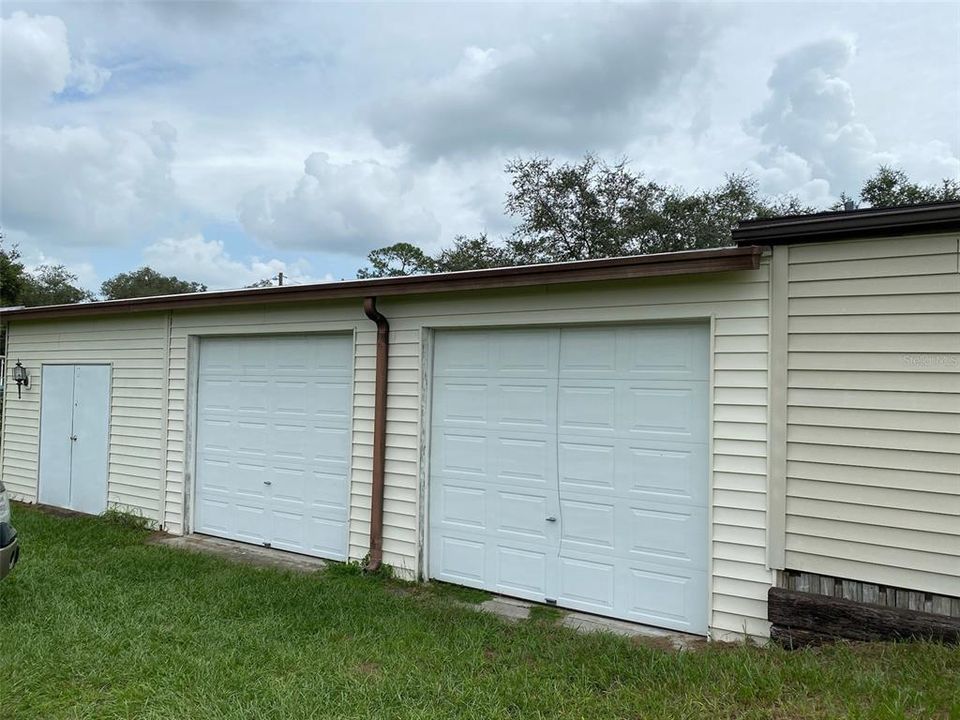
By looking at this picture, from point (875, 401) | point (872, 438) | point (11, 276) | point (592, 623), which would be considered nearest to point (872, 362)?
point (875, 401)

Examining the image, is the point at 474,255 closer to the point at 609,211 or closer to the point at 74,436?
the point at 609,211

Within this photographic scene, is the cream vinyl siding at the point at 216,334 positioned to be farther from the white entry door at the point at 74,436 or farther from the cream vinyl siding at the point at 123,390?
the white entry door at the point at 74,436

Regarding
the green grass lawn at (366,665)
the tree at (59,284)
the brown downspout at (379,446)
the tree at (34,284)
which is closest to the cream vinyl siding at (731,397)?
the green grass lawn at (366,665)

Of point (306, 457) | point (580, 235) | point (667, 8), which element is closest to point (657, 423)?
point (306, 457)

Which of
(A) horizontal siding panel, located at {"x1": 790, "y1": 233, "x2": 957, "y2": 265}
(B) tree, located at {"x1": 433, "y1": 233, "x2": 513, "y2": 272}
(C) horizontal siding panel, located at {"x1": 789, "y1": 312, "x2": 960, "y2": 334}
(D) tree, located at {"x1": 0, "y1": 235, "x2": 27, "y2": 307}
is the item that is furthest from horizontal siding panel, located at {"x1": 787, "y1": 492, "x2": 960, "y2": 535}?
(D) tree, located at {"x1": 0, "y1": 235, "x2": 27, "y2": 307}

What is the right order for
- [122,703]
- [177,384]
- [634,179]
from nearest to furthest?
[122,703], [177,384], [634,179]

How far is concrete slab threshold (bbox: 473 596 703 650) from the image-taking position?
439 centimetres

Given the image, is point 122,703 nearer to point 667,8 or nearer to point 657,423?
point 657,423

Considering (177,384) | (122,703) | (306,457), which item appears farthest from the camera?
(177,384)

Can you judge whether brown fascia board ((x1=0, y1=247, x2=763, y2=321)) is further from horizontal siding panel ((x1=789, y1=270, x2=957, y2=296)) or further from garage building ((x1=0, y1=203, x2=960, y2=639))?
horizontal siding panel ((x1=789, y1=270, x2=957, y2=296))

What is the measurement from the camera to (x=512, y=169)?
22.2 metres

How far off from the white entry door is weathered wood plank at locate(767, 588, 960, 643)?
7.39 m

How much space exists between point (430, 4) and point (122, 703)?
8.22 metres

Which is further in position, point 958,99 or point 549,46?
point 958,99
